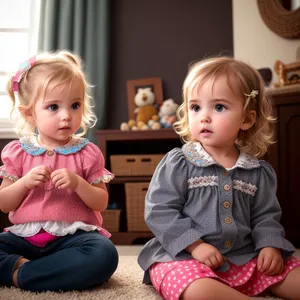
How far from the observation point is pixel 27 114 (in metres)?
1.38

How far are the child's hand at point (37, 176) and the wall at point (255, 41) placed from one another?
1.86 m

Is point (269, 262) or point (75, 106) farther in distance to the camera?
point (75, 106)

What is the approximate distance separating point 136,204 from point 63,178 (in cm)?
137

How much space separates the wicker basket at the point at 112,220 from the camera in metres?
2.61

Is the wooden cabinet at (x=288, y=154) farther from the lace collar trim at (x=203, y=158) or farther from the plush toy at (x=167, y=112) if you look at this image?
the lace collar trim at (x=203, y=158)

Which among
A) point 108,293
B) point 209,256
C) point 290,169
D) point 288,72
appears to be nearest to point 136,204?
point 290,169

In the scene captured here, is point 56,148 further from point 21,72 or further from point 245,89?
point 245,89

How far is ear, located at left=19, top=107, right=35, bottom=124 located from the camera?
1369 millimetres

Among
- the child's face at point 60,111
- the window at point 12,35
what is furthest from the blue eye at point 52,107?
the window at point 12,35

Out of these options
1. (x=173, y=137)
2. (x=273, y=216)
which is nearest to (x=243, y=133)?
(x=273, y=216)

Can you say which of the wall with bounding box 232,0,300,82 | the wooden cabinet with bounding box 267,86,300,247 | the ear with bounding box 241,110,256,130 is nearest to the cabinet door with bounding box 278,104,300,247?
the wooden cabinet with bounding box 267,86,300,247

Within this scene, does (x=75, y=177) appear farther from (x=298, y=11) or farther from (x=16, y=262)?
(x=298, y=11)

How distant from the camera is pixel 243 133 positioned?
4.38 feet

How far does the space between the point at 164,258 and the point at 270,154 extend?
1242mm
